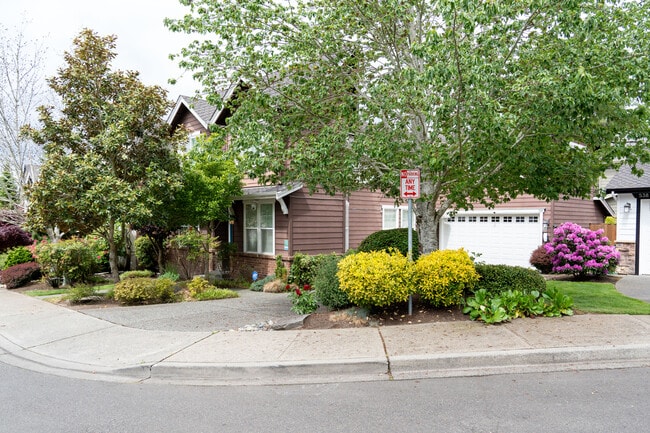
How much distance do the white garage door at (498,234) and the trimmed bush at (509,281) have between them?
A: 7624 mm

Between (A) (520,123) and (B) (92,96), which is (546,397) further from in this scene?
(B) (92,96)

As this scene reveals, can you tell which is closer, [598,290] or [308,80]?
[308,80]

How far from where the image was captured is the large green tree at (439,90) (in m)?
6.49

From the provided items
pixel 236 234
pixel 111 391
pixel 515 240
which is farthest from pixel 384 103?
pixel 515 240

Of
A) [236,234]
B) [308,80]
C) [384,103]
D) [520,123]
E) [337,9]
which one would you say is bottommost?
[236,234]

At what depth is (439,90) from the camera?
6824mm

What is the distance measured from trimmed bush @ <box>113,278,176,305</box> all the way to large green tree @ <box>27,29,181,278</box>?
1.90 m

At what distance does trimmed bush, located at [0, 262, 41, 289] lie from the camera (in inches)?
571

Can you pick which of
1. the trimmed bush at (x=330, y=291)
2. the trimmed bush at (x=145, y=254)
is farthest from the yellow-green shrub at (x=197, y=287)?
the trimmed bush at (x=145, y=254)

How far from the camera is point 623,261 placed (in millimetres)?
14195

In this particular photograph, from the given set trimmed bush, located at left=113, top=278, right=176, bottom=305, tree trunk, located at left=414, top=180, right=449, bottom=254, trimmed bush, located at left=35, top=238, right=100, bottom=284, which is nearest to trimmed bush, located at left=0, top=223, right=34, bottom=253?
trimmed bush, located at left=35, top=238, right=100, bottom=284

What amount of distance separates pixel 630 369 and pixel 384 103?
211 inches

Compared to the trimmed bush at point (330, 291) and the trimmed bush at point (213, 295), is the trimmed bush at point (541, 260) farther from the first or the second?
the trimmed bush at point (213, 295)

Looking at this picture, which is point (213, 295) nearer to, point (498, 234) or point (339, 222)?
point (339, 222)
